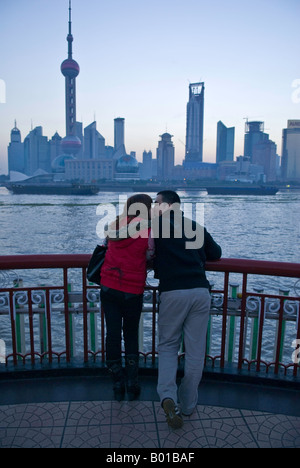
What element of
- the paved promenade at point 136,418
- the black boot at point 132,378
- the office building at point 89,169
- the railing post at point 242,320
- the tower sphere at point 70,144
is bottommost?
the paved promenade at point 136,418

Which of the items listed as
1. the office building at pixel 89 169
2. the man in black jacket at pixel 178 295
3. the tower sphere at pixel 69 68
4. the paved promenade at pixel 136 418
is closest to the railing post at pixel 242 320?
the paved promenade at pixel 136 418

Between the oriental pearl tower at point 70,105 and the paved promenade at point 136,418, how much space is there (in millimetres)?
168118

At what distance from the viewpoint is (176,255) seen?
2455 millimetres

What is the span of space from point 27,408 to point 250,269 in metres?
1.91

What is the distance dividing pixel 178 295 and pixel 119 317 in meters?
0.53

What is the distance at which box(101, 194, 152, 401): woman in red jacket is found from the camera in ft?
8.35

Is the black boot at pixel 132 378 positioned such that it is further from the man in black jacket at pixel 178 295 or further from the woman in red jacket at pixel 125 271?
the man in black jacket at pixel 178 295

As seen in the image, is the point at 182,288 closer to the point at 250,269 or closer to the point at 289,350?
the point at 250,269

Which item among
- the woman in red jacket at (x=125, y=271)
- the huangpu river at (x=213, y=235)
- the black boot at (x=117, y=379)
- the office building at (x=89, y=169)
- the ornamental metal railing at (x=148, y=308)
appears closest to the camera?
the woman in red jacket at (x=125, y=271)

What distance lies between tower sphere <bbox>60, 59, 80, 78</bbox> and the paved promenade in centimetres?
18693

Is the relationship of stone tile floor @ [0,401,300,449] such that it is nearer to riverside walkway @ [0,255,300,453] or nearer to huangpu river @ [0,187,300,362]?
riverside walkway @ [0,255,300,453]

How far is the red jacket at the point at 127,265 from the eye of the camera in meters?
2.57

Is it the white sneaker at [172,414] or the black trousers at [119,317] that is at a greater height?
the black trousers at [119,317]
